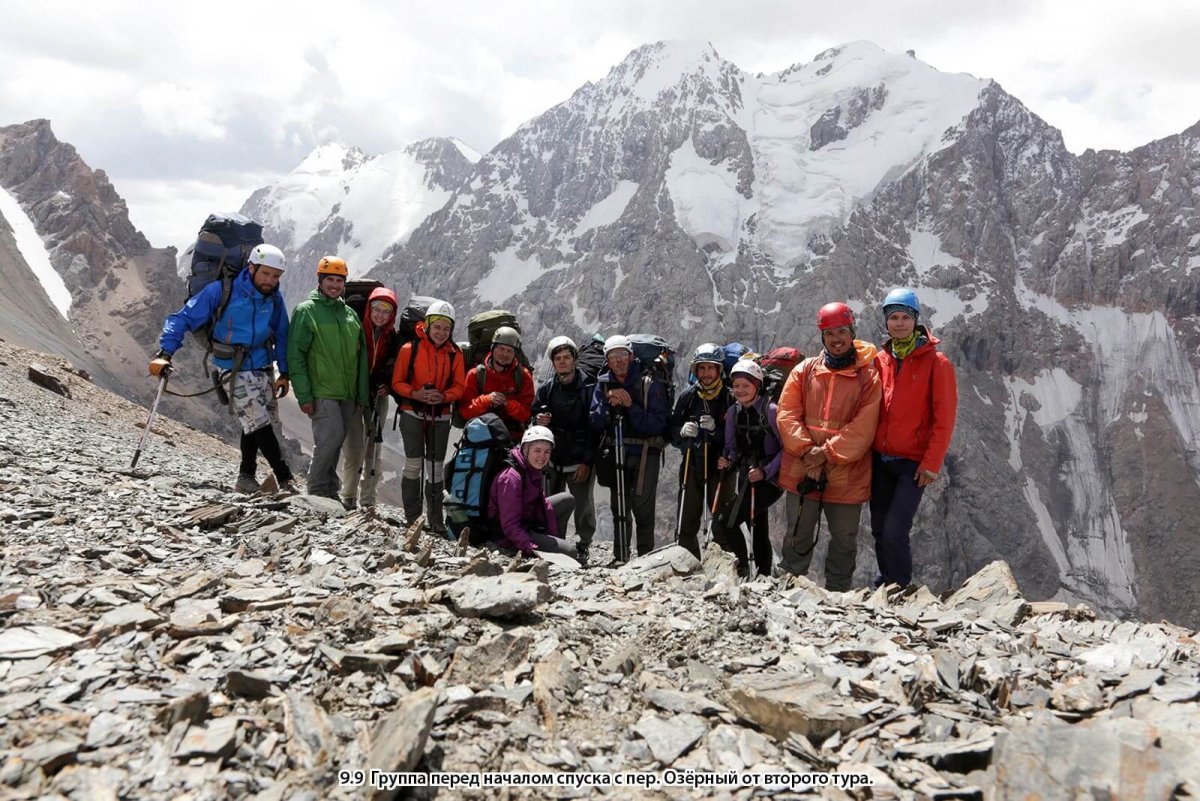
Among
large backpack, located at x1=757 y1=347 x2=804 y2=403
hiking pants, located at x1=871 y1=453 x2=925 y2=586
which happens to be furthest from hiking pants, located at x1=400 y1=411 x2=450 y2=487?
hiking pants, located at x1=871 y1=453 x2=925 y2=586

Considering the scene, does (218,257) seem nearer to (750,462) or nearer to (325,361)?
(325,361)

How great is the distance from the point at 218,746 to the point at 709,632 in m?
3.42

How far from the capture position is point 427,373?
34.5 ft

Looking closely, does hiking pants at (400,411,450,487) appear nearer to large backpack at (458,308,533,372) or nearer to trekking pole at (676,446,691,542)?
large backpack at (458,308,533,372)

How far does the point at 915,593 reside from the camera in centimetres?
774

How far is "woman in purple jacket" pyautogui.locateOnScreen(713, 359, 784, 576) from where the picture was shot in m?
9.66

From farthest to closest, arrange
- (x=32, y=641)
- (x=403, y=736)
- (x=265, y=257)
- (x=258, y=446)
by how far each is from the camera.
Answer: (x=258, y=446), (x=265, y=257), (x=32, y=641), (x=403, y=736)

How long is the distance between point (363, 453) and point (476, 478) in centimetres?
347

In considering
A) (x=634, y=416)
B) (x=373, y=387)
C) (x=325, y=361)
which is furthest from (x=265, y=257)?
(x=634, y=416)

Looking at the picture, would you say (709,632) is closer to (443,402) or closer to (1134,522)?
(443,402)

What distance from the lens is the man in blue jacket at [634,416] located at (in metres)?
10.8

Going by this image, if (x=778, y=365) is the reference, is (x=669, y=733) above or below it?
below

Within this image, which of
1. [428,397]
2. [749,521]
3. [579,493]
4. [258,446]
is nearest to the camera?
[258,446]

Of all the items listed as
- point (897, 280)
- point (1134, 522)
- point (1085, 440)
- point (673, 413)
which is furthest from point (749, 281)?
point (673, 413)
